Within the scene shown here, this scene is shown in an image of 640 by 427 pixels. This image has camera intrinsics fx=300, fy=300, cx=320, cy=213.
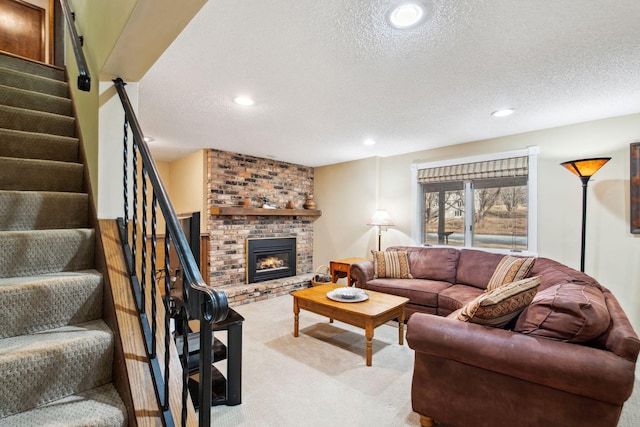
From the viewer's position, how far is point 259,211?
482 centimetres

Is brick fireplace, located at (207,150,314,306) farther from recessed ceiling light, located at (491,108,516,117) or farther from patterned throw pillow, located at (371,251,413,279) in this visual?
recessed ceiling light, located at (491,108,516,117)

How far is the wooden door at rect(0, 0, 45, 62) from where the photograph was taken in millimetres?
3400

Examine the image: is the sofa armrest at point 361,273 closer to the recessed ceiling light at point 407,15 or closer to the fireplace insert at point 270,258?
the fireplace insert at point 270,258

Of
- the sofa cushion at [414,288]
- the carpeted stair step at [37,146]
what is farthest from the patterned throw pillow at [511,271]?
the carpeted stair step at [37,146]

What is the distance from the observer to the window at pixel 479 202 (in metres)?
3.67

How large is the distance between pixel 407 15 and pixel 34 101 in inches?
104

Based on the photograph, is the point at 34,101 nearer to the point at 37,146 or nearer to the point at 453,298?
the point at 37,146

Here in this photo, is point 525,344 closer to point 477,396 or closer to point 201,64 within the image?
point 477,396

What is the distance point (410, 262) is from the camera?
410 centimetres

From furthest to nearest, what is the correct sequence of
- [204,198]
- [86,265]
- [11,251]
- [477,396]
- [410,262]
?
[204,198]
[410,262]
[477,396]
[86,265]
[11,251]

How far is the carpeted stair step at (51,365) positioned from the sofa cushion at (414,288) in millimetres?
2961

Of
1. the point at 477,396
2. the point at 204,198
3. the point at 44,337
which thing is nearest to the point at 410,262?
the point at 477,396

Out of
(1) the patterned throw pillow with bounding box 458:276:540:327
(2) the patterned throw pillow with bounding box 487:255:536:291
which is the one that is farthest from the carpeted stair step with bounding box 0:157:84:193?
(2) the patterned throw pillow with bounding box 487:255:536:291

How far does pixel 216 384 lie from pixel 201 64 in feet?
7.31
